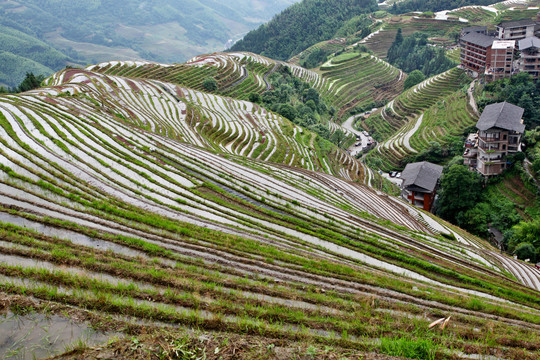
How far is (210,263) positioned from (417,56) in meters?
116

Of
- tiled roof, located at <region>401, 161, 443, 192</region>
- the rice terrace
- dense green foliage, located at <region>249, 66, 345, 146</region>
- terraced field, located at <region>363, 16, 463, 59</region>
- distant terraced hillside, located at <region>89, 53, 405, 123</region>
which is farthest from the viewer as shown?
terraced field, located at <region>363, 16, 463, 59</region>

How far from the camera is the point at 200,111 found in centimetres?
5253

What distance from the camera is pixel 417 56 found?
366 ft

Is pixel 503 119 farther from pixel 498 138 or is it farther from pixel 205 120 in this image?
pixel 205 120

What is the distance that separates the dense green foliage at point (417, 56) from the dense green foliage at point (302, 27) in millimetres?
41834

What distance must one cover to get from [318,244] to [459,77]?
7854cm

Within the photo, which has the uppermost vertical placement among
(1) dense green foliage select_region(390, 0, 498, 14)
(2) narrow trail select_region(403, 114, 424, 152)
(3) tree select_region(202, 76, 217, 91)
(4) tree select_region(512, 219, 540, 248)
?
(1) dense green foliage select_region(390, 0, 498, 14)

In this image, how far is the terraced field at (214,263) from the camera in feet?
26.6

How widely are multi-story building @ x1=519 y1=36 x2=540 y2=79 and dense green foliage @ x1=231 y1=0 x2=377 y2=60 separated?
99974 millimetres

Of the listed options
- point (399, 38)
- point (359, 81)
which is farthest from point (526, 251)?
point (399, 38)

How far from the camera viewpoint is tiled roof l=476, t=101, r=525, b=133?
4547cm

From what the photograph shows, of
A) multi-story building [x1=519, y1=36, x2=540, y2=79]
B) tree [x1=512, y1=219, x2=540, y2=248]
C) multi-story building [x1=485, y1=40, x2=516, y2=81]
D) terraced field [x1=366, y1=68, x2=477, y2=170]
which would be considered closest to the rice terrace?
tree [x1=512, y1=219, x2=540, y2=248]

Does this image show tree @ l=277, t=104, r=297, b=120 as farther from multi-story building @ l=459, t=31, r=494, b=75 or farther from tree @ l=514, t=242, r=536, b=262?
tree @ l=514, t=242, r=536, b=262

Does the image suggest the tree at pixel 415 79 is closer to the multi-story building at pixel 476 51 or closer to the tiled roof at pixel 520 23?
the multi-story building at pixel 476 51
